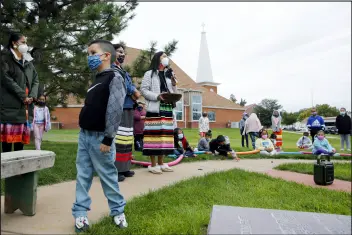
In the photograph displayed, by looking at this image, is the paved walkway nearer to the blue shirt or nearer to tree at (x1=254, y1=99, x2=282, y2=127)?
the blue shirt

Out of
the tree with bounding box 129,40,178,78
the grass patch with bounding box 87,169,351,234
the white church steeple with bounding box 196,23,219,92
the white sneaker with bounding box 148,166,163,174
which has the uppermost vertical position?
the white church steeple with bounding box 196,23,219,92

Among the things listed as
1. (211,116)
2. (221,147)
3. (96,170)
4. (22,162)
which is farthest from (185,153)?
(211,116)

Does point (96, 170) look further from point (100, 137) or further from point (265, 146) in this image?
point (265, 146)

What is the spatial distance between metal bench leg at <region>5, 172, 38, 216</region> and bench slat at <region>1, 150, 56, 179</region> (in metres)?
0.12

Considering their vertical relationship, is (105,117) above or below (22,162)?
above

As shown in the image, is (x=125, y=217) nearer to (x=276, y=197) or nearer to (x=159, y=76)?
(x=276, y=197)

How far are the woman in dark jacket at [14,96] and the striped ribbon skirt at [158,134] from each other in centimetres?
171

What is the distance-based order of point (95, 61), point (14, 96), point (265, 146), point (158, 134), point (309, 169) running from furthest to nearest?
1. point (265, 146)
2. point (309, 169)
3. point (158, 134)
4. point (14, 96)
5. point (95, 61)

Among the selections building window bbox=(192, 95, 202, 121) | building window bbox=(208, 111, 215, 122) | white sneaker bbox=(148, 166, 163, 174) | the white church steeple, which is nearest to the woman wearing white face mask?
white sneaker bbox=(148, 166, 163, 174)

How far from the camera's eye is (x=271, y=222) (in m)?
2.14

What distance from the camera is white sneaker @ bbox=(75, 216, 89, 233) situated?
2.33 metres

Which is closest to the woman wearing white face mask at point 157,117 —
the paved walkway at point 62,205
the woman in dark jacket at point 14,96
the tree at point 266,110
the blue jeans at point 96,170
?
the paved walkway at point 62,205

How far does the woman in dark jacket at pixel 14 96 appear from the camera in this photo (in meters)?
3.90

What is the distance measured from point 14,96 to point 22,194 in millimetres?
1807
